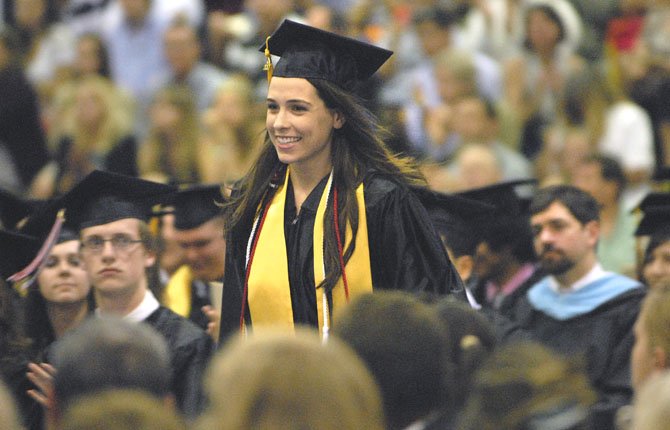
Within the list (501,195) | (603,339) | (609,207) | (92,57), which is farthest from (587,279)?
(92,57)

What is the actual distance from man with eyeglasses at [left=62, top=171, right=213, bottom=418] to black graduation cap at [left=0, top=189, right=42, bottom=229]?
3.24ft

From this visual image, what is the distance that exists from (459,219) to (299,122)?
226cm

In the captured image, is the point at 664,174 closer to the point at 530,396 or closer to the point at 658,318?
the point at 658,318

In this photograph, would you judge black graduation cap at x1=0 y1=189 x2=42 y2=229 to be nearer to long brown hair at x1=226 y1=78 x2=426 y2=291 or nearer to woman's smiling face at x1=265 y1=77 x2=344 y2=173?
long brown hair at x1=226 y1=78 x2=426 y2=291

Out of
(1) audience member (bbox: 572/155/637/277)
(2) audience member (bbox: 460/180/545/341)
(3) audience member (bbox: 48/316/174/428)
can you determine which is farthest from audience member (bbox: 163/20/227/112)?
(3) audience member (bbox: 48/316/174/428)

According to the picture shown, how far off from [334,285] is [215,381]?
2.21 metres

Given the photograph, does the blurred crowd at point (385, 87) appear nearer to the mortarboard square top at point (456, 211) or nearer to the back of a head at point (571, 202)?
the back of a head at point (571, 202)

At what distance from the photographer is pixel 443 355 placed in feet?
11.9

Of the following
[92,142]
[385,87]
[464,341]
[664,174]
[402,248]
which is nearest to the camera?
[464,341]

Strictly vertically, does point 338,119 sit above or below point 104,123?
below

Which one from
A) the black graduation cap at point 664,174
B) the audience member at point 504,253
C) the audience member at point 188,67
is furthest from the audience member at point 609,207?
the audience member at point 188,67

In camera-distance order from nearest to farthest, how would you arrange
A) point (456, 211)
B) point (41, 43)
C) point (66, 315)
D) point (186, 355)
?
point (186, 355)
point (66, 315)
point (456, 211)
point (41, 43)

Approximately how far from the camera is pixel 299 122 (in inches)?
212

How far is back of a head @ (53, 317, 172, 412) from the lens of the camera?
11.7 feet
